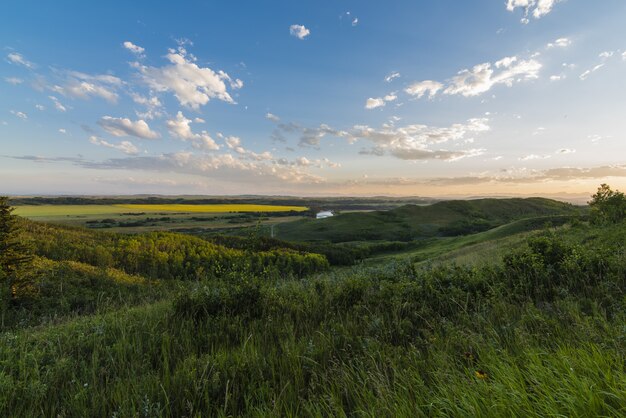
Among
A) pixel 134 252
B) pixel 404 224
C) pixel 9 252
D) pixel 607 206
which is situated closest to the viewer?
pixel 9 252

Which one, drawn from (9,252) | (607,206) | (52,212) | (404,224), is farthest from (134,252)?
(404,224)

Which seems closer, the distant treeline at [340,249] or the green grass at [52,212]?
the distant treeline at [340,249]

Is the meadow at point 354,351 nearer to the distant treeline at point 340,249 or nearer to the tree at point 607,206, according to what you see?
the tree at point 607,206

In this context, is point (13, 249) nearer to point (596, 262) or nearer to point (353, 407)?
point (353, 407)

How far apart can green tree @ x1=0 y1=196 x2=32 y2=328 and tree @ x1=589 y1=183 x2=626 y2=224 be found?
136 ft

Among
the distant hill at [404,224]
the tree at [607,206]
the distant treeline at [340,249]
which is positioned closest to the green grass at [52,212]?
the distant treeline at [340,249]

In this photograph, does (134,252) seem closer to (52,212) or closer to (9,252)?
(9,252)

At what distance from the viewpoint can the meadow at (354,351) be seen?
249cm

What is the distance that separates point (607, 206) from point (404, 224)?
421 feet

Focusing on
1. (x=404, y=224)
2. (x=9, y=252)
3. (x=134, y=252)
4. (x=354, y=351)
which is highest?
(x=354, y=351)

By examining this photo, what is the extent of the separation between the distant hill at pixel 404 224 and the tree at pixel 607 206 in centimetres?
10127

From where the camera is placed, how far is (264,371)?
3.59 m

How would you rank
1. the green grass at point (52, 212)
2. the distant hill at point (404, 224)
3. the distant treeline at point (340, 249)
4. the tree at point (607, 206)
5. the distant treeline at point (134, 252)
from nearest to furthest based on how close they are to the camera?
1. the tree at point (607, 206)
2. the distant treeline at point (134, 252)
3. the distant treeline at point (340, 249)
4. the green grass at point (52, 212)
5. the distant hill at point (404, 224)

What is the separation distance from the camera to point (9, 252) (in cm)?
1728
